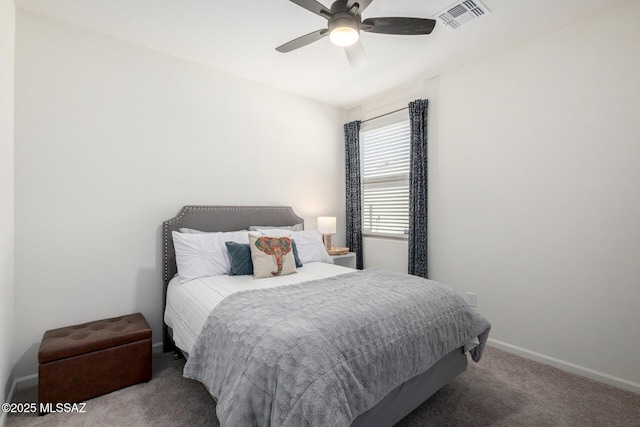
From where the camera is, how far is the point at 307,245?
3.20m

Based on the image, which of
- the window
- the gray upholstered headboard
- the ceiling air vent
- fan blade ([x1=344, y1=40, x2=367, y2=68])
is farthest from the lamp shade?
the ceiling air vent

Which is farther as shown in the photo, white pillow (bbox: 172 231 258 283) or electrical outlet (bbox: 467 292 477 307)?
electrical outlet (bbox: 467 292 477 307)

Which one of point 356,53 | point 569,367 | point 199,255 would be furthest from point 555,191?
point 199,255

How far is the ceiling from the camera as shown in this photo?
2195 millimetres

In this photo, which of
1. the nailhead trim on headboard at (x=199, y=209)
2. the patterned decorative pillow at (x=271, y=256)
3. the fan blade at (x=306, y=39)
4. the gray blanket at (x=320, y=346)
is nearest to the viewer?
the gray blanket at (x=320, y=346)

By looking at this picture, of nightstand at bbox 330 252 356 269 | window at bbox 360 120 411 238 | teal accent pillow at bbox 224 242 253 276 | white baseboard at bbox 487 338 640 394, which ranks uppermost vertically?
window at bbox 360 120 411 238

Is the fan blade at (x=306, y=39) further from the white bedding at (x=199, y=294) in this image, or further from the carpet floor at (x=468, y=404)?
the carpet floor at (x=468, y=404)

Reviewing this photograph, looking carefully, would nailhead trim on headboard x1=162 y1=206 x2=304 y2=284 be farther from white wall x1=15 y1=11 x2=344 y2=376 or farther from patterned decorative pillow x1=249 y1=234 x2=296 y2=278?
patterned decorative pillow x1=249 y1=234 x2=296 y2=278

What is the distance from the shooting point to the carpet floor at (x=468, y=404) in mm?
1803

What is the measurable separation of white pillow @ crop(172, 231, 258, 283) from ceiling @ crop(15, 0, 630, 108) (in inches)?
65.7

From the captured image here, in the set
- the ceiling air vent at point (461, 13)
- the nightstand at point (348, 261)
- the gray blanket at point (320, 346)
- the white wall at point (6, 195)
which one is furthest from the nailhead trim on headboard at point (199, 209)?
the ceiling air vent at point (461, 13)

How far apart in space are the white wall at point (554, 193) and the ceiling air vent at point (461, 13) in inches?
27.5

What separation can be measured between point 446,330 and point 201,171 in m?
2.54

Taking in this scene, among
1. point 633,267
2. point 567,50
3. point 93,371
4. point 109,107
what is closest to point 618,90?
point 567,50
